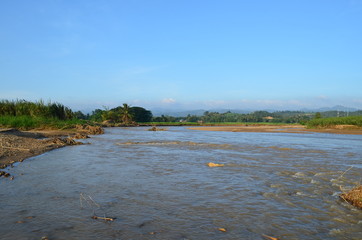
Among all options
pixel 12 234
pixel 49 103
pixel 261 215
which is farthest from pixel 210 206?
pixel 49 103

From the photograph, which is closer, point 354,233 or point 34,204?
point 354,233

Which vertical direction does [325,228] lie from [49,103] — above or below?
below

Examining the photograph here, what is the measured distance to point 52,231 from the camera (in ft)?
14.3

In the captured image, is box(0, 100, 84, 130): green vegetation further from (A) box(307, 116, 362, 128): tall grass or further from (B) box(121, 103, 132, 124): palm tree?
(A) box(307, 116, 362, 128): tall grass

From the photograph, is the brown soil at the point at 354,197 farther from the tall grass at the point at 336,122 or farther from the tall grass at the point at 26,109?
the tall grass at the point at 336,122

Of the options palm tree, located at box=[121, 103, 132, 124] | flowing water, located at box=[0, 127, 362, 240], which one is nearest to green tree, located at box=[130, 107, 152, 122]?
palm tree, located at box=[121, 103, 132, 124]

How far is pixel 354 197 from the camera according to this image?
6.08 meters

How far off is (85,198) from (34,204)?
976mm

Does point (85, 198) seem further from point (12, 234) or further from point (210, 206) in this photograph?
point (210, 206)

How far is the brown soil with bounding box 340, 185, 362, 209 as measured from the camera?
591 centimetres

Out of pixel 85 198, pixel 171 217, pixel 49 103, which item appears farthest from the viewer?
pixel 49 103

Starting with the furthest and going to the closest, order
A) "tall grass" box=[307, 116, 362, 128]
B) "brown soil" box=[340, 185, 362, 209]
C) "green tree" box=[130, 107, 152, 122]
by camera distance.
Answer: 1. "green tree" box=[130, 107, 152, 122]
2. "tall grass" box=[307, 116, 362, 128]
3. "brown soil" box=[340, 185, 362, 209]

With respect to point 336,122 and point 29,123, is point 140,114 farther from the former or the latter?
point 29,123

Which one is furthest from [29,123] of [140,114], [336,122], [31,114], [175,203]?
[140,114]
